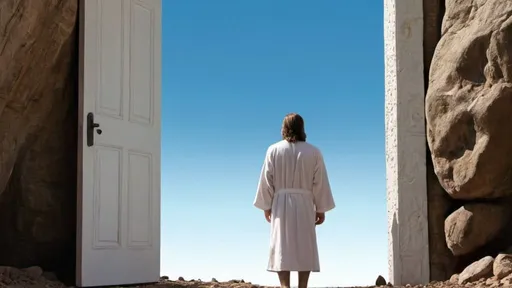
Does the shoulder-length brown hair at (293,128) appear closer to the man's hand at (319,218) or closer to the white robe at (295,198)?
the white robe at (295,198)

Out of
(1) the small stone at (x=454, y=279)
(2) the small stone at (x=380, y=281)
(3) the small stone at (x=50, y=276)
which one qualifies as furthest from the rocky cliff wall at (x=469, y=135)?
(3) the small stone at (x=50, y=276)

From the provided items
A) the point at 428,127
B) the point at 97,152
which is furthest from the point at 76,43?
the point at 428,127

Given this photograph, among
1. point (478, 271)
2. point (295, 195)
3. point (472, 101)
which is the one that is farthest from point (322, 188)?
point (472, 101)

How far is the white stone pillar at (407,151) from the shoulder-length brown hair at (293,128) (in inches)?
79.2

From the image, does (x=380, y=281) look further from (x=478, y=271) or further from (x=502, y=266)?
(x=502, y=266)

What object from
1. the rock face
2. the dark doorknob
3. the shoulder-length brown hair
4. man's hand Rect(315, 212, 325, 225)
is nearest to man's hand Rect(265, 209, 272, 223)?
man's hand Rect(315, 212, 325, 225)

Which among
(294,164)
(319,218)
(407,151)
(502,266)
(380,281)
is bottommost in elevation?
(380,281)

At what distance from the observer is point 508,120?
757 cm

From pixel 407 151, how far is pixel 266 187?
2.26 metres

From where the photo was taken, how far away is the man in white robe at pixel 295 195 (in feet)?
21.6

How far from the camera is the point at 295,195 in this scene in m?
6.61

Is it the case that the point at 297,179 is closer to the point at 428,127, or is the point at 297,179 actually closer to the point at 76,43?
the point at 428,127

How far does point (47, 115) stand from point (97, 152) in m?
0.73

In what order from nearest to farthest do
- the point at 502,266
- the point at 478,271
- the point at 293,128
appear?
the point at 293,128 < the point at 502,266 < the point at 478,271
